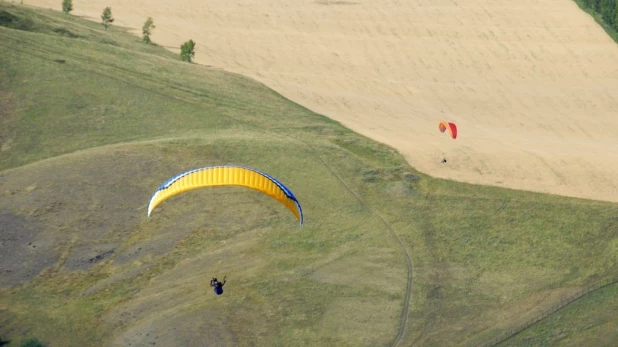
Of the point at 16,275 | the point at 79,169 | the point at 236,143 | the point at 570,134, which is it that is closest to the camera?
the point at 16,275

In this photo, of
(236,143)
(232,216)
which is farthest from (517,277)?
(236,143)

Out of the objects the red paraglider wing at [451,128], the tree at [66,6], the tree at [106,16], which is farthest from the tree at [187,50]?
the red paraglider wing at [451,128]

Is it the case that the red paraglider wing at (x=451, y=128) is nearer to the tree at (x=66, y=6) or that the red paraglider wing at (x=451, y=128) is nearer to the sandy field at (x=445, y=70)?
the sandy field at (x=445, y=70)

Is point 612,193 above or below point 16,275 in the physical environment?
above

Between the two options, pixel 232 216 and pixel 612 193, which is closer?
pixel 232 216

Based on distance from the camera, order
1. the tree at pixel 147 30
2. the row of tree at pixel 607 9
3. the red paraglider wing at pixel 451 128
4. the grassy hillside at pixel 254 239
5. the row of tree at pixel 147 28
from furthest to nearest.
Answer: the row of tree at pixel 607 9 → the tree at pixel 147 30 → the row of tree at pixel 147 28 → the red paraglider wing at pixel 451 128 → the grassy hillside at pixel 254 239

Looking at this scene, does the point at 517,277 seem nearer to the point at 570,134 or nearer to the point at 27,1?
the point at 570,134
